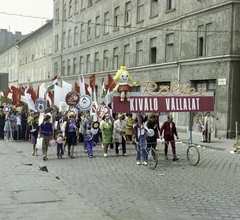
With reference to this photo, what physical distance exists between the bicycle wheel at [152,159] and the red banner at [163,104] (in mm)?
1352

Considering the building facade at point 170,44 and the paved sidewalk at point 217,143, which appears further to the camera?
the building facade at point 170,44

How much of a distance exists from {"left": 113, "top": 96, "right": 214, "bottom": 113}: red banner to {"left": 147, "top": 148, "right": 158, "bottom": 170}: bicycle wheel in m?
1.35

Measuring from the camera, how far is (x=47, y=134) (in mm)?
13648

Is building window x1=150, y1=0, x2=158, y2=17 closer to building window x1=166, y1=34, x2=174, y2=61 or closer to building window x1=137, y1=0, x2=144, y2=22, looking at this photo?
building window x1=137, y1=0, x2=144, y2=22

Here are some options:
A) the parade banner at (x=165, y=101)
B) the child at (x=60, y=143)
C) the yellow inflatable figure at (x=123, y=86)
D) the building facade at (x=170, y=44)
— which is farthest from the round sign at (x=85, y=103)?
the building facade at (x=170, y=44)

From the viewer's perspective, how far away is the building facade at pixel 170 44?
21609 millimetres

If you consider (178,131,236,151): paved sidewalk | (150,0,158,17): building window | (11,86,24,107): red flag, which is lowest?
(178,131,236,151): paved sidewalk

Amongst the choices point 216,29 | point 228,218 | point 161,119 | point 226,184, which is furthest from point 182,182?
point 161,119

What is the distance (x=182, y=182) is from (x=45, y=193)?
3641mm

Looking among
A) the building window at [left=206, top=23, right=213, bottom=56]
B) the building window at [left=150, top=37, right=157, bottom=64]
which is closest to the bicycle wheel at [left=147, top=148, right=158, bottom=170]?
the building window at [left=206, top=23, right=213, bottom=56]

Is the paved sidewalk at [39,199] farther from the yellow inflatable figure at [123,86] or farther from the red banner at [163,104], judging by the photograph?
the yellow inflatable figure at [123,86]

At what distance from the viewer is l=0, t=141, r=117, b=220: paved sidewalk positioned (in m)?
6.24

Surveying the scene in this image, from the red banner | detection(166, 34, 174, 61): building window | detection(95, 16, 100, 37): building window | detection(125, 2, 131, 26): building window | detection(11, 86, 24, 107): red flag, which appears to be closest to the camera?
the red banner

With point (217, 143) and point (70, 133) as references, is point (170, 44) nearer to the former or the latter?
point (217, 143)
